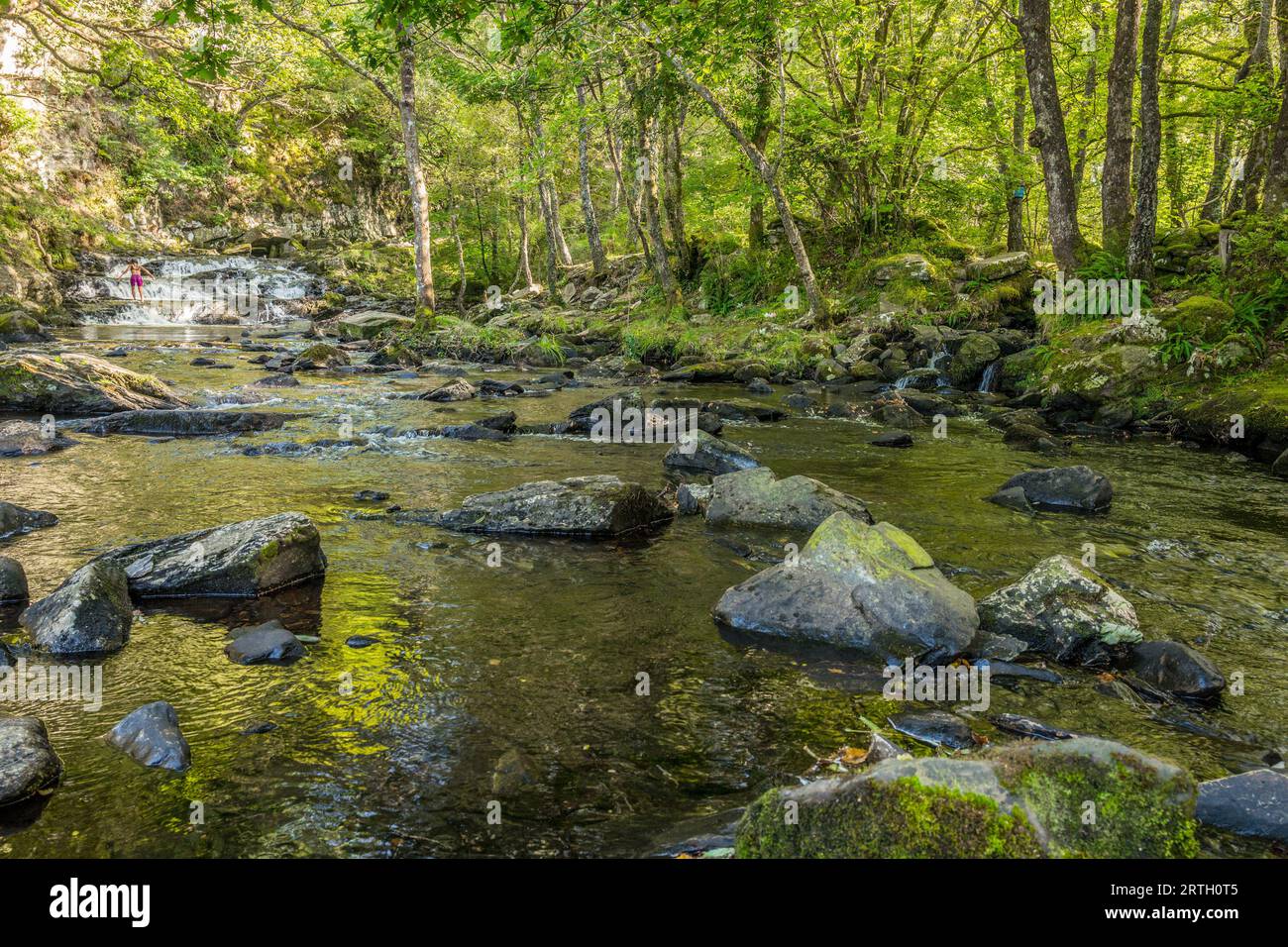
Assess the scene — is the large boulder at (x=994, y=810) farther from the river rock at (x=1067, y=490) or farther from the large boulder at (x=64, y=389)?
the large boulder at (x=64, y=389)

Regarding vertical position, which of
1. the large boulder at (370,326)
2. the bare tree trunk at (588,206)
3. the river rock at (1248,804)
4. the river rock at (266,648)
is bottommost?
the river rock at (1248,804)

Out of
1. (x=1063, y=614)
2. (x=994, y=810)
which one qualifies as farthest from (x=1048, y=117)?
(x=994, y=810)

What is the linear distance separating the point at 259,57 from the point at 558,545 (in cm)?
2060

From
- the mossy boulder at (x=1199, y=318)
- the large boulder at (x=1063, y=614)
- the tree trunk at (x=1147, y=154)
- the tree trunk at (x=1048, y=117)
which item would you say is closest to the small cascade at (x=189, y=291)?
the tree trunk at (x=1048, y=117)

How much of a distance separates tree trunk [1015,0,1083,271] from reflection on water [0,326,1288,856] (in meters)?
7.91

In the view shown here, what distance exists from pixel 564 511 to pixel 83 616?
382 cm

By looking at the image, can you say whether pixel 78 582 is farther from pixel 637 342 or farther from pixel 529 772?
pixel 637 342

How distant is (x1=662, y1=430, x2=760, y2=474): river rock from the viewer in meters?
9.95

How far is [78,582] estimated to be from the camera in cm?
504

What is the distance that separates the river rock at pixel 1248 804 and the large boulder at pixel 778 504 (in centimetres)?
429

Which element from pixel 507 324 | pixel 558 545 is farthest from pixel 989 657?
pixel 507 324

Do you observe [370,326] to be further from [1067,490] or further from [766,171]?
[1067,490]

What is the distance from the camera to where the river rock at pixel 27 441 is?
10078 millimetres

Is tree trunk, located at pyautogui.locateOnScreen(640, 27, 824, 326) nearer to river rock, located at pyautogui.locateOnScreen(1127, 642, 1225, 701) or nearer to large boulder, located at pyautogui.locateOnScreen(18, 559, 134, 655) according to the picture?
large boulder, located at pyautogui.locateOnScreen(18, 559, 134, 655)
